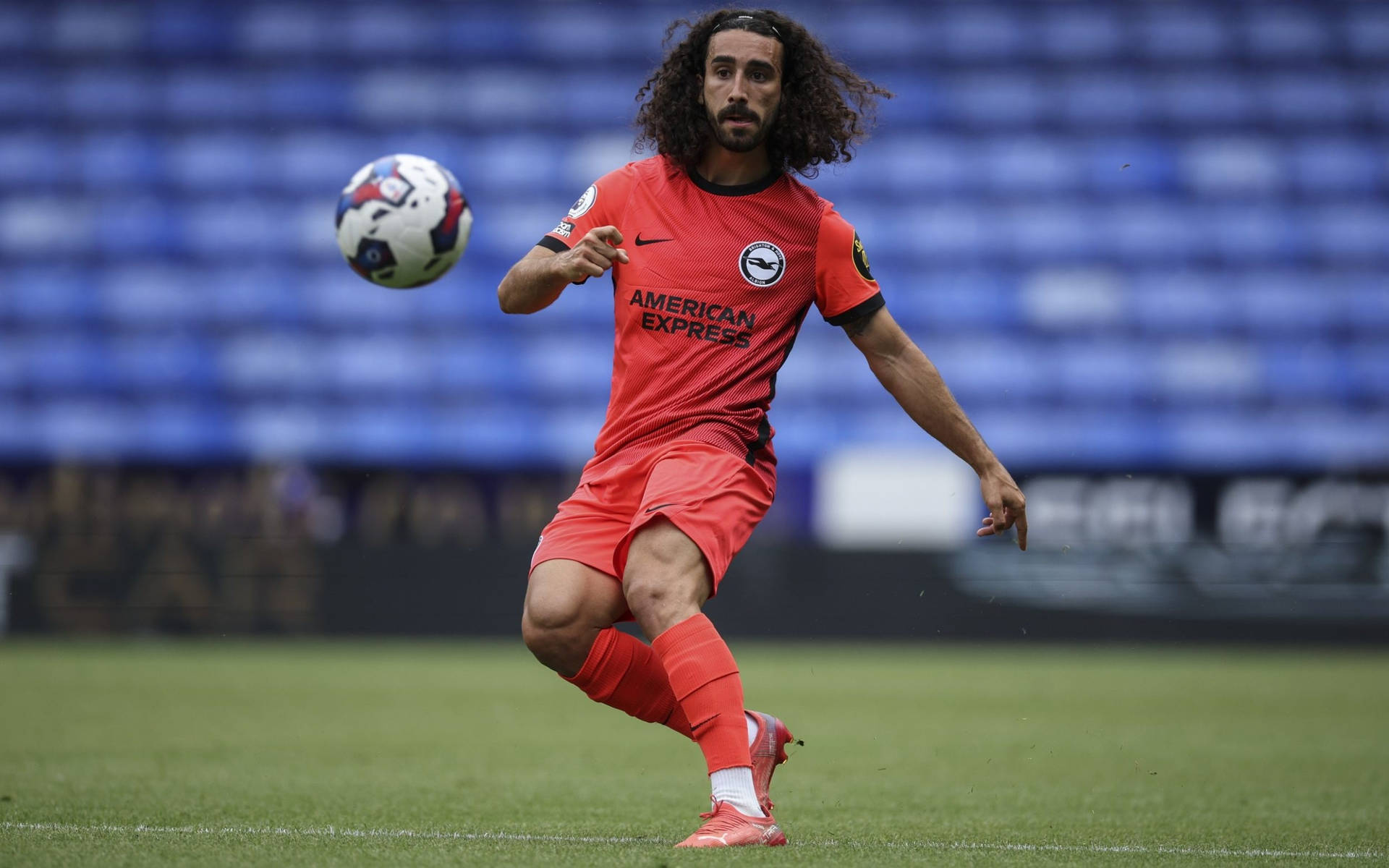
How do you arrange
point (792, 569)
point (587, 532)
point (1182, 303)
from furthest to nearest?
1. point (1182, 303)
2. point (792, 569)
3. point (587, 532)

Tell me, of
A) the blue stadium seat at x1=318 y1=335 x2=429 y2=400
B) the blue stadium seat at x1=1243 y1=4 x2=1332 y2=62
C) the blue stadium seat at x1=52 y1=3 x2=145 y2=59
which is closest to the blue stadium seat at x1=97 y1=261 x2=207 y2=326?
the blue stadium seat at x1=318 y1=335 x2=429 y2=400

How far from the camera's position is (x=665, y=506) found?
12.0 ft

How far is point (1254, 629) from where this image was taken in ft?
43.4

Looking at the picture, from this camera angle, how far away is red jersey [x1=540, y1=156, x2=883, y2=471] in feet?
12.8

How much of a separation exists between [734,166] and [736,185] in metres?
0.05

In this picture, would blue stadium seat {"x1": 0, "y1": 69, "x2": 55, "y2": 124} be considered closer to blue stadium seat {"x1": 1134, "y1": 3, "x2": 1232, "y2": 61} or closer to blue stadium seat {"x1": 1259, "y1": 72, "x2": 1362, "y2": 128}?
blue stadium seat {"x1": 1134, "y1": 3, "x2": 1232, "y2": 61}

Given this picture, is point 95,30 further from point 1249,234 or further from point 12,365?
point 1249,234

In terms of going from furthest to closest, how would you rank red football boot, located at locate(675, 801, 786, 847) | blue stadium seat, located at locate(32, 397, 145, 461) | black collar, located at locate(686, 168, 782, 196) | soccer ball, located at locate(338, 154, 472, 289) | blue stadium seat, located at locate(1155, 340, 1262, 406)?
1. blue stadium seat, located at locate(1155, 340, 1262, 406)
2. blue stadium seat, located at locate(32, 397, 145, 461)
3. soccer ball, located at locate(338, 154, 472, 289)
4. black collar, located at locate(686, 168, 782, 196)
5. red football boot, located at locate(675, 801, 786, 847)

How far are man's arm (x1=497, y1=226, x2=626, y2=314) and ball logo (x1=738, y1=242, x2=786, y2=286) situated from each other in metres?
0.31

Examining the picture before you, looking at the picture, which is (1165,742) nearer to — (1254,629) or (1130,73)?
(1254,629)

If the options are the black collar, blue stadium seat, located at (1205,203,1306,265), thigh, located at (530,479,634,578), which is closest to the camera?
thigh, located at (530,479,634,578)

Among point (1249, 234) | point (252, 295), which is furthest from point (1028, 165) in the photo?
point (252, 295)

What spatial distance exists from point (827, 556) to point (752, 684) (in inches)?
135

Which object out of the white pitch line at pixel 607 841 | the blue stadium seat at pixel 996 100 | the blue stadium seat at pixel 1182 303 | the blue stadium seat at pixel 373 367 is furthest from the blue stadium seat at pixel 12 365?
the white pitch line at pixel 607 841
